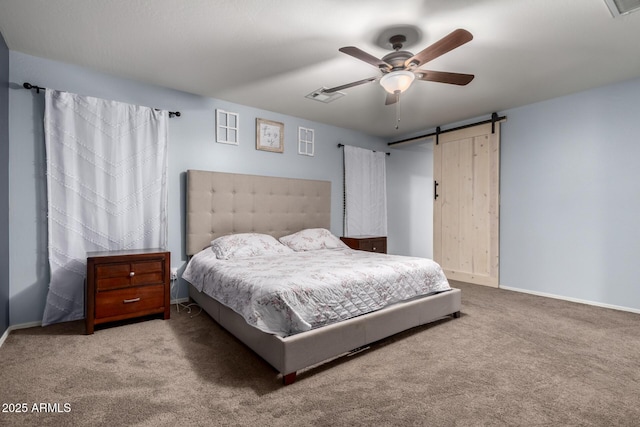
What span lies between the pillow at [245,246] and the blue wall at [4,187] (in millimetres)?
1600

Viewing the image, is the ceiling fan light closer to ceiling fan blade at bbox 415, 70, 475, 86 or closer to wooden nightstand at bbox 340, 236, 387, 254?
ceiling fan blade at bbox 415, 70, 475, 86

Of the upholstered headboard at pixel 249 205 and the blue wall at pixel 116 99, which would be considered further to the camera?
the upholstered headboard at pixel 249 205

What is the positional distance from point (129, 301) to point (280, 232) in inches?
73.7

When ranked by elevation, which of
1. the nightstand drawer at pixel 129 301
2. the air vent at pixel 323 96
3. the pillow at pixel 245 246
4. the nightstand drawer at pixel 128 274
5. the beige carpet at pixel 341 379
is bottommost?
the beige carpet at pixel 341 379

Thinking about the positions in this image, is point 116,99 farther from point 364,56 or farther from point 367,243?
point 367,243

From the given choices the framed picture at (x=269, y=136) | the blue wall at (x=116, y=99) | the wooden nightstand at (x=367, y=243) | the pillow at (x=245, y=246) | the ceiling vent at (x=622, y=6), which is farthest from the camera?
the wooden nightstand at (x=367, y=243)

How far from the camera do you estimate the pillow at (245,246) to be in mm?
3127

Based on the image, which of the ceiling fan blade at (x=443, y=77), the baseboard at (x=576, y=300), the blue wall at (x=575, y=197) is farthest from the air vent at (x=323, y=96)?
the baseboard at (x=576, y=300)

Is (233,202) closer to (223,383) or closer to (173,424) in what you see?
(223,383)

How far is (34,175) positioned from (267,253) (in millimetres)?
2157

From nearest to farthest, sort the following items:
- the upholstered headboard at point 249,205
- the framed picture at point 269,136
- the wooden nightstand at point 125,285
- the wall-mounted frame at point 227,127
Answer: the wooden nightstand at point 125,285
the upholstered headboard at point 249,205
the wall-mounted frame at point 227,127
the framed picture at point 269,136

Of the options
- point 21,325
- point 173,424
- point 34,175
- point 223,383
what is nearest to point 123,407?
point 173,424

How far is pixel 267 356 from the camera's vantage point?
1.89 meters

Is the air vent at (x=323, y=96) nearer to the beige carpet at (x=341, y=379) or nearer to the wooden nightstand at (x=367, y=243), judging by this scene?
the wooden nightstand at (x=367, y=243)
